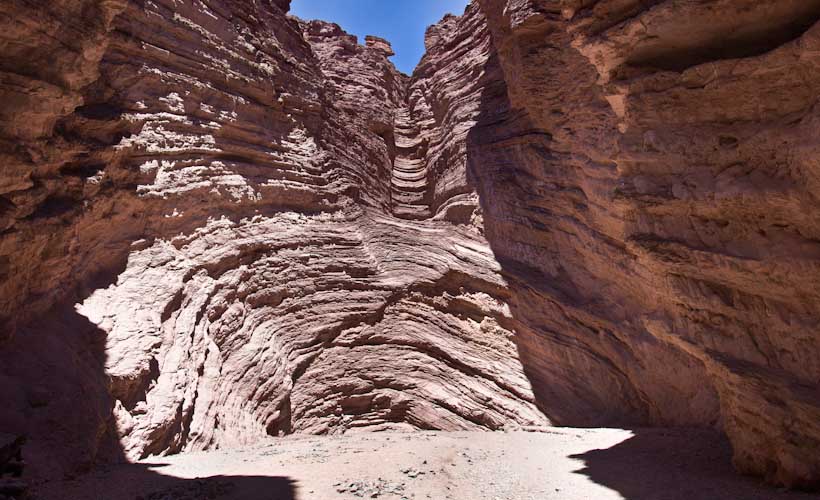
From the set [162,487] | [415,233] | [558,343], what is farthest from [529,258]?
[162,487]

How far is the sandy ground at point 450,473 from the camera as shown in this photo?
4742mm

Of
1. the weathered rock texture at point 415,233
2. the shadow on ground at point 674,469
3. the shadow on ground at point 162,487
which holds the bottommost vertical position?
the shadow on ground at point 674,469

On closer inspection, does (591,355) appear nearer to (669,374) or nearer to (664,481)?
(669,374)

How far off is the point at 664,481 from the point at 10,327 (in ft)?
26.5

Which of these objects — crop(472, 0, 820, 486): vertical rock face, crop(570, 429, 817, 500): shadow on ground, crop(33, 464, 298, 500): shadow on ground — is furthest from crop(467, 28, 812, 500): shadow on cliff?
crop(33, 464, 298, 500): shadow on ground

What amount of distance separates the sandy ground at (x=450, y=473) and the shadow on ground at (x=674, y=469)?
12mm

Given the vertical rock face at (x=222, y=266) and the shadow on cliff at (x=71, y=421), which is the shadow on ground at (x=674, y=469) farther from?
the vertical rock face at (x=222, y=266)

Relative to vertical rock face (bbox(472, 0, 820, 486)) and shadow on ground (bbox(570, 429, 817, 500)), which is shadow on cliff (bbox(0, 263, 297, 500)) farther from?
vertical rock face (bbox(472, 0, 820, 486))

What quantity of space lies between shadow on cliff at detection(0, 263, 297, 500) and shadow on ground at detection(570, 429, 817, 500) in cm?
356

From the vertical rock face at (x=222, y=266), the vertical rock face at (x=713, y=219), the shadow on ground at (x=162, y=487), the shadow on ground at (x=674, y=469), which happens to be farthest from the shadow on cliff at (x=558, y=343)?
the shadow on ground at (x=162, y=487)

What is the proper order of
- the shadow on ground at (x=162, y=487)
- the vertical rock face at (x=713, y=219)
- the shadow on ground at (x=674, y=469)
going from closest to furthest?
the shadow on ground at (x=162, y=487) → the shadow on ground at (x=674, y=469) → the vertical rock face at (x=713, y=219)

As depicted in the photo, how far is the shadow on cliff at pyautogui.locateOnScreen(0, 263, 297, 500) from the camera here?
4.73 metres

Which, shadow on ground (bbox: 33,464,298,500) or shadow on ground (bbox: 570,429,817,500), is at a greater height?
shadow on ground (bbox: 33,464,298,500)

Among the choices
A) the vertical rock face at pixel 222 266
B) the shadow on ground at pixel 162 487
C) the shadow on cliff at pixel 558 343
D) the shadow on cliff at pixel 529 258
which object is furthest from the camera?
the shadow on cliff at pixel 529 258
